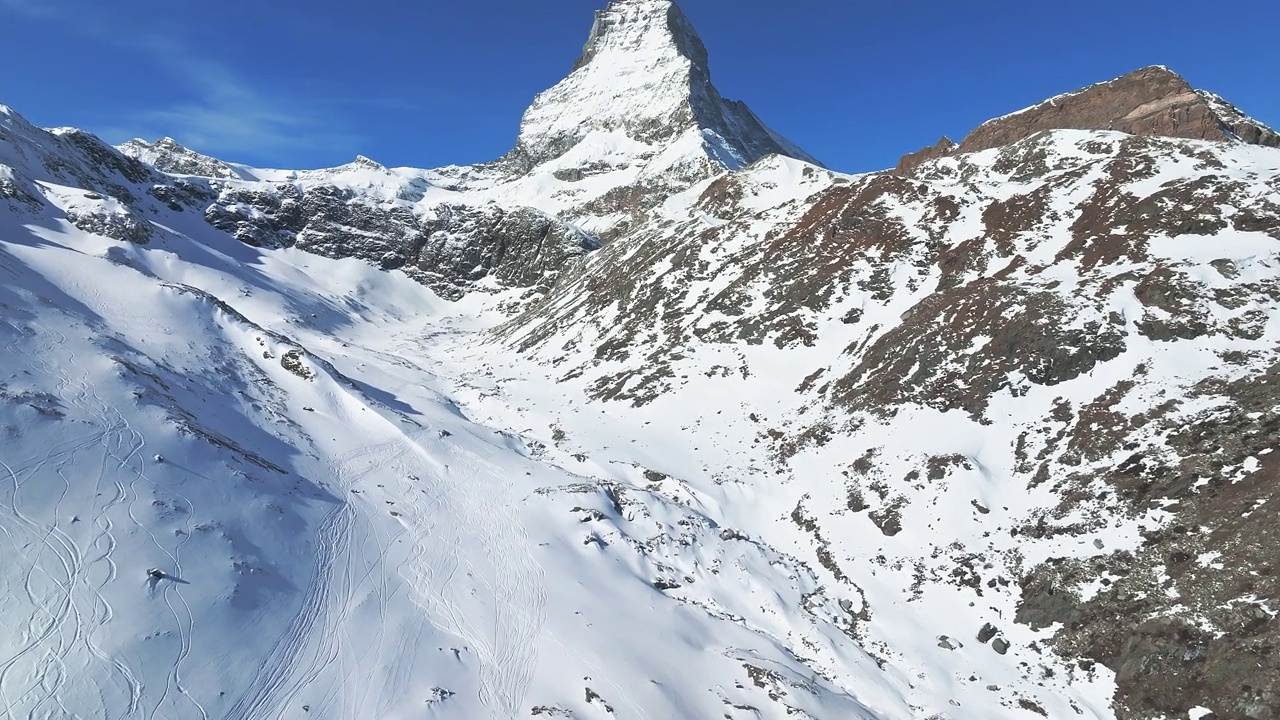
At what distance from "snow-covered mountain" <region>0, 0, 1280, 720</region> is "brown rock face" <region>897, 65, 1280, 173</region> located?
33 centimetres

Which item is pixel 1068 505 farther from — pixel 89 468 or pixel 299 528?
pixel 89 468

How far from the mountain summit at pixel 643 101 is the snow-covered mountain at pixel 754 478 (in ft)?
308

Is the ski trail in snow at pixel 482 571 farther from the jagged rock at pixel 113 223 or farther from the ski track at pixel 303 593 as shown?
the jagged rock at pixel 113 223

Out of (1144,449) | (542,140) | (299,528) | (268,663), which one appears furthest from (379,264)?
(1144,449)

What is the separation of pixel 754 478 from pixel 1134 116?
4070 centimetres

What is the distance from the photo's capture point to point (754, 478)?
30.9 m

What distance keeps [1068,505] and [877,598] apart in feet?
24.4

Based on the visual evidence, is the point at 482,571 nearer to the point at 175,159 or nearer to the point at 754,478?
the point at 754,478

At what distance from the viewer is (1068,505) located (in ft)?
70.2

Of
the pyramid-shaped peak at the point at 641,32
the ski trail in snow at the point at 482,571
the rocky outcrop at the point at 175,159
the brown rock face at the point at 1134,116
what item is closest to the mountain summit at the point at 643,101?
the pyramid-shaped peak at the point at 641,32

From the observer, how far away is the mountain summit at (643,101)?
14500cm

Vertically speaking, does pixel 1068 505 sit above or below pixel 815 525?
above

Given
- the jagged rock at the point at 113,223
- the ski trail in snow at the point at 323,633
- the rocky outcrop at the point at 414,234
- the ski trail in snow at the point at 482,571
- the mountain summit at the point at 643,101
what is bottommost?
the ski trail in snow at the point at 323,633

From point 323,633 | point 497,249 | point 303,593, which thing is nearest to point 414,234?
point 497,249
